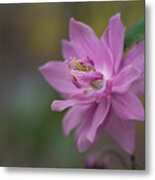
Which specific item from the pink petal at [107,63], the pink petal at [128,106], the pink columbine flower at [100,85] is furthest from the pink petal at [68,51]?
the pink petal at [128,106]

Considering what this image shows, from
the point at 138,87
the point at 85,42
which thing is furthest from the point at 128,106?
the point at 85,42

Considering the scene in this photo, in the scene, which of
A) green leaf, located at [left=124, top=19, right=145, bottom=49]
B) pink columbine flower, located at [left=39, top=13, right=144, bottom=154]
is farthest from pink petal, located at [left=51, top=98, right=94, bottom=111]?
green leaf, located at [left=124, top=19, right=145, bottom=49]

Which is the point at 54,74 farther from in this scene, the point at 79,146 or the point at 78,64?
the point at 79,146

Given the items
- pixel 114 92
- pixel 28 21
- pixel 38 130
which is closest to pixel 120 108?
pixel 114 92

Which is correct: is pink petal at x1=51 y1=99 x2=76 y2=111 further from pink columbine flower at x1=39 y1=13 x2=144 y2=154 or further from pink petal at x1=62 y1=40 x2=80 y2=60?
pink petal at x1=62 y1=40 x2=80 y2=60

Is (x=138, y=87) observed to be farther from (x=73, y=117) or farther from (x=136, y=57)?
(x=73, y=117)

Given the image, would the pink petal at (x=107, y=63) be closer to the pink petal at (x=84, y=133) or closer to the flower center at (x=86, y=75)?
the flower center at (x=86, y=75)

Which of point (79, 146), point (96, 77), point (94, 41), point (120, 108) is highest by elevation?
point (94, 41)
